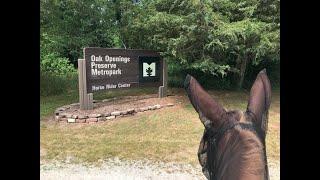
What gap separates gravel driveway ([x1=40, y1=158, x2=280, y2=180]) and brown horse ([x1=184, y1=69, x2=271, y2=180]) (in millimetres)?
1350

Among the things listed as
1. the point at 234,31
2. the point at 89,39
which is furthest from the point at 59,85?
the point at 234,31

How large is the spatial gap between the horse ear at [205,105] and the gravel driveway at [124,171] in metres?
1.53

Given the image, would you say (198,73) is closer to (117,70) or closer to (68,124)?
(117,70)

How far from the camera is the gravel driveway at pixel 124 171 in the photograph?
3.61 m

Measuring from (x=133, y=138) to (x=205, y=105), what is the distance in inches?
72.1

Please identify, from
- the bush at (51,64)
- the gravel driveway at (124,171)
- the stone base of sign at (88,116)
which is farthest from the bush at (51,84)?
the gravel driveway at (124,171)

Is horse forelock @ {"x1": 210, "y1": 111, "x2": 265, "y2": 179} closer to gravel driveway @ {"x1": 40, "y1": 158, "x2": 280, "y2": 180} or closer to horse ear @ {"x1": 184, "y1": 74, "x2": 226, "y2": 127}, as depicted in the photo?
horse ear @ {"x1": 184, "y1": 74, "x2": 226, "y2": 127}

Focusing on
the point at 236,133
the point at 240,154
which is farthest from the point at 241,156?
the point at 236,133

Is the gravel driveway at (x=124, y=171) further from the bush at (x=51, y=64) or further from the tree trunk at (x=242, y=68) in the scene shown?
the tree trunk at (x=242, y=68)

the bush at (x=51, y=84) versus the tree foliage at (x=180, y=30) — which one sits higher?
the tree foliage at (x=180, y=30)

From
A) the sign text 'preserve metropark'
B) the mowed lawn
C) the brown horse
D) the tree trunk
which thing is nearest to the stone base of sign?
the mowed lawn

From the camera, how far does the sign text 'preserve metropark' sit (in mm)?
4547

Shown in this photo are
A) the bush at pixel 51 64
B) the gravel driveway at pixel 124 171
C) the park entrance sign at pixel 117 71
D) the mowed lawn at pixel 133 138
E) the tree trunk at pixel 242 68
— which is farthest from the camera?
the tree trunk at pixel 242 68

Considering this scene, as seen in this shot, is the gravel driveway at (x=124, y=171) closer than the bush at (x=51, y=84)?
Yes
